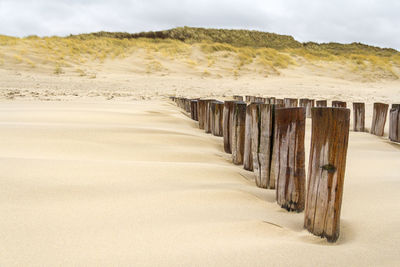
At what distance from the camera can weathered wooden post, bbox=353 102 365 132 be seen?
5.94 metres

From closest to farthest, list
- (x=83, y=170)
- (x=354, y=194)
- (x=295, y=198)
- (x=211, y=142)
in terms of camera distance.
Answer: (x=295, y=198)
(x=83, y=170)
(x=354, y=194)
(x=211, y=142)

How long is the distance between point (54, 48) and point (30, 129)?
78.3 feet

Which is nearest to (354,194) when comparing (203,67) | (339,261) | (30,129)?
(339,261)

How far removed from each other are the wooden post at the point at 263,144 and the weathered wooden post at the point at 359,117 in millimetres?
4087

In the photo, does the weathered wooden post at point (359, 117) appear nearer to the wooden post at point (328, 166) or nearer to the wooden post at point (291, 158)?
the wooden post at point (291, 158)

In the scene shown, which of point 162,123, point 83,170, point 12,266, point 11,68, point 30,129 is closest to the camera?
point 12,266

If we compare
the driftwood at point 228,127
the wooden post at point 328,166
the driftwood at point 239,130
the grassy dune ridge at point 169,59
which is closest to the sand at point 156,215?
the wooden post at point 328,166

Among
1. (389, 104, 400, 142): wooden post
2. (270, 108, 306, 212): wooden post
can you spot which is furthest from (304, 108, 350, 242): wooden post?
(389, 104, 400, 142): wooden post

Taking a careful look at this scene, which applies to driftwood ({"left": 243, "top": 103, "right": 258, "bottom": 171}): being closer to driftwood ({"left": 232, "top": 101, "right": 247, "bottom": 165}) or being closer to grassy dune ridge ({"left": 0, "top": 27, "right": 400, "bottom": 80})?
driftwood ({"left": 232, "top": 101, "right": 247, "bottom": 165})

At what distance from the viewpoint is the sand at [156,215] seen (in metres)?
1.25

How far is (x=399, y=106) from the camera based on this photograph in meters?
4.94

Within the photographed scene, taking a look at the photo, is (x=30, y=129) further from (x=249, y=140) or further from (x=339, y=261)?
(x=339, y=261)

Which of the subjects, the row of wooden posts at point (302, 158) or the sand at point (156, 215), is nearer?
the sand at point (156, 215)

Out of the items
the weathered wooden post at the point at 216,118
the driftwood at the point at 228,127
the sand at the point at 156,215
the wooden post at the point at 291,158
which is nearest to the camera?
the sand at the point at 156,215
